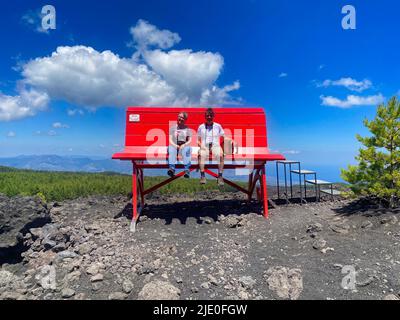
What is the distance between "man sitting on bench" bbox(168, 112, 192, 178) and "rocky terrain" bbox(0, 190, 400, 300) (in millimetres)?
1434

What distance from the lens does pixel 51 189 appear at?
34.4ft

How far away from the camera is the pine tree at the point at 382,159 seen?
6.55m

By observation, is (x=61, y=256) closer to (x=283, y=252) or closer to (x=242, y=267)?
(x=242, y=267)

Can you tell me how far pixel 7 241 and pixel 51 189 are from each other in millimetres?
4674

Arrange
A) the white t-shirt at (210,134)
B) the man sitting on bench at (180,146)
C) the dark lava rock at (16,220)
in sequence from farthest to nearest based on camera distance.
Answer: the white t-shirt at (210,134)
the man sitting on bench at (180,146)
the dark lava rock at (16,220)

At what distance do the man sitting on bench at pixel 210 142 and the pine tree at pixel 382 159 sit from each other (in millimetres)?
3402

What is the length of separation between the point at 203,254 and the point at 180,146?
2.59m

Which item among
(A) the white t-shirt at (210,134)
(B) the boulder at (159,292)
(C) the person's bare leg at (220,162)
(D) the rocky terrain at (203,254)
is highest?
(A) the white t-shirt at (210,134)

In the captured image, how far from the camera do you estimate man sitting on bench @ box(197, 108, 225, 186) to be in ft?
21.8

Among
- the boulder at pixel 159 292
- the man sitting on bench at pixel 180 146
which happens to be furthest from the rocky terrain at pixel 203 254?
the man sitting on bench at pixel 180 146

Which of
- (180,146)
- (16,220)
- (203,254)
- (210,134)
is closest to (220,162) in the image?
(210,134)

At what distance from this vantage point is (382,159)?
6.75 metres

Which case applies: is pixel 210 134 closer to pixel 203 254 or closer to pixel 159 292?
pixel 203 254

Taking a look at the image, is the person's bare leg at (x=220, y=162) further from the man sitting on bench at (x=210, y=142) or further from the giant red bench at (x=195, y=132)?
the giant red bench at (x=195, y=132)
